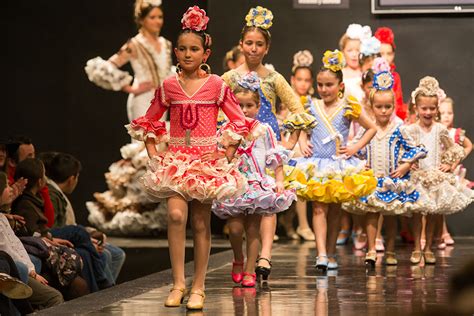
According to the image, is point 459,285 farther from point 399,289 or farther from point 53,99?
point 53,99

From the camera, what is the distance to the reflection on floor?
4.08 metres

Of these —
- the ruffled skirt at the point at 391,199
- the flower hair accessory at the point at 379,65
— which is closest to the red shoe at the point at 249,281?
the ruffled skirt at the point at 391,199

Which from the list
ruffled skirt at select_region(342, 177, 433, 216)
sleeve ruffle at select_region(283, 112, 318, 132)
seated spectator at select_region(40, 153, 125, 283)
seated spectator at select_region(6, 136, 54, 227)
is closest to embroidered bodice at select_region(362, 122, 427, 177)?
ruffled skirt at select_region(342, 177, 433, 216)

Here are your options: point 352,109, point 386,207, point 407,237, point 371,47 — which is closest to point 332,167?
point 352,109

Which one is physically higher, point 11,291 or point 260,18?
point 260,18

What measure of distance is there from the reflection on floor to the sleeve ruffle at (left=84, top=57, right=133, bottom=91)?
3.45m

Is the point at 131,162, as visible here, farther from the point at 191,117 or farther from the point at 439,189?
the point at 191,117

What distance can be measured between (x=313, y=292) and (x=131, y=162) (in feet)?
17.9

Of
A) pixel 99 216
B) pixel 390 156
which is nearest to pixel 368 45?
pixel 390 156

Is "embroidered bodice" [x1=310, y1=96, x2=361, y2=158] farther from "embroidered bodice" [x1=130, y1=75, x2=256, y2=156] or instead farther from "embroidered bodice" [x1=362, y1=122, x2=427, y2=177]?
"embroidered bodice" [x1=130, y1=75, x2=256, y2=156]

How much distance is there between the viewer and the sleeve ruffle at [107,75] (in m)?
9.77

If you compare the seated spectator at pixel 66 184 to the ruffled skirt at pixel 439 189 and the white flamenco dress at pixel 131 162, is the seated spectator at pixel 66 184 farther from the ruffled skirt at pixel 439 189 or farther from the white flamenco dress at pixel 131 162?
the white flamenco dress at pixel 131 162

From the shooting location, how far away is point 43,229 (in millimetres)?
5242

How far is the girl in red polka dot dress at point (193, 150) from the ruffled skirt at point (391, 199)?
2.39 m
